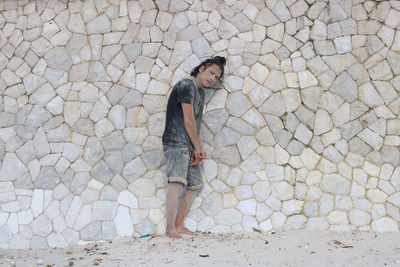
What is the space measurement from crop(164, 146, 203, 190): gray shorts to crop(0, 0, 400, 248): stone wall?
0.21 metres

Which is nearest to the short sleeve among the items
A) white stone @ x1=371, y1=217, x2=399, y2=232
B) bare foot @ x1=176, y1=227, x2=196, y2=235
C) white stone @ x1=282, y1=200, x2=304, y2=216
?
bare foot @ x1=176, y1=227, x2=196, y2=235

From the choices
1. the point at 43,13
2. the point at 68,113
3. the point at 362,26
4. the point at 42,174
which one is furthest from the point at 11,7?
the point at 362,26

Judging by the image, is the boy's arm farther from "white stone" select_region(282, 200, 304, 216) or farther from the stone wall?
"white stone" select_region(282, 200, 304, 216)

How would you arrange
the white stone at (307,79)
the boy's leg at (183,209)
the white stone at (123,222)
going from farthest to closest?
the white stone at (307,79) < the white stone at (123,222) < the boy's leg at (183,209)

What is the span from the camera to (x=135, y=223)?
5668 millimetres

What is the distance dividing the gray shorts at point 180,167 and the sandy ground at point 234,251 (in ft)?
1.69

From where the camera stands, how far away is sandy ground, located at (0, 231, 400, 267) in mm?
4754

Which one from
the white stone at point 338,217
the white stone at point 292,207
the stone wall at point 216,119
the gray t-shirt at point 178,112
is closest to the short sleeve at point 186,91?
the gray t-shirt at point 178,112

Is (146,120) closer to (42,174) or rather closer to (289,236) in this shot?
(42,174)

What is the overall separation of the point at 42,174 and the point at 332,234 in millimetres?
2891

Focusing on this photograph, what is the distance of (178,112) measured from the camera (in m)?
5.56

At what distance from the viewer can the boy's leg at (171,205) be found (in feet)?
17.9

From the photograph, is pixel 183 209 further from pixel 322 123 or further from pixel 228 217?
pixel 322 123

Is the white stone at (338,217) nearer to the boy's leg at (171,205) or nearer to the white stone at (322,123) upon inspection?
the white stone at (322,123)
